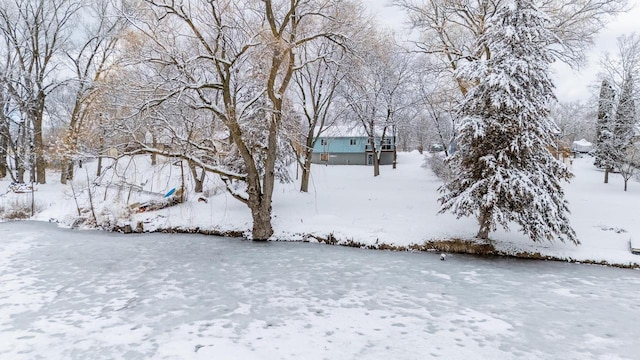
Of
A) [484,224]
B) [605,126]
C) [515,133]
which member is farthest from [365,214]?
[605,126]

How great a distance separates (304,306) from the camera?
24.6 ft

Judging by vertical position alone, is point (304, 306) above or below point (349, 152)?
below

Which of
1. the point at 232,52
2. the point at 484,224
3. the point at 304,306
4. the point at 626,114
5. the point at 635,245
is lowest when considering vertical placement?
the point at 304,306

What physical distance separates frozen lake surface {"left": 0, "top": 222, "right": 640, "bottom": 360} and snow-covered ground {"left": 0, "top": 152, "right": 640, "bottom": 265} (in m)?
1.09

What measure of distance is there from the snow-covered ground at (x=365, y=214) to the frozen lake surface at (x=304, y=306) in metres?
1.09

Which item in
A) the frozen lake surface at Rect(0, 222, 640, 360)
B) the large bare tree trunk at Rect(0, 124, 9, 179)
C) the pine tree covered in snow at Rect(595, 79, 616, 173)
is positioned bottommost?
the frozen lake surface at Rect(0, 222, 640, 360)

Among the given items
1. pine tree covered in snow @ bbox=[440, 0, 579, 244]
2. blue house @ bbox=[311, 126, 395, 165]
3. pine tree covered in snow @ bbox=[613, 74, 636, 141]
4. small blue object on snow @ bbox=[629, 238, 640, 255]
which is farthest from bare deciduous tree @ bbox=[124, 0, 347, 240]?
blue house @ bbox=[311, 126, 395, 165]

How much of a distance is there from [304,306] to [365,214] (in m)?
8.08

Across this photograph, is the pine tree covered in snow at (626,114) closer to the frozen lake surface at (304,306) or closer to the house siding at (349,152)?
the house siding at (349,152)

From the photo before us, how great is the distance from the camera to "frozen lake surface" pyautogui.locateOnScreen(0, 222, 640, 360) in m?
5.75

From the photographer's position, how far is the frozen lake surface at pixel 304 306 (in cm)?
575

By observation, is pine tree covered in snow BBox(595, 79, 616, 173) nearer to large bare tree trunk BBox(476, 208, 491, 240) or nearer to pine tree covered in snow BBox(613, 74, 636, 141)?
pine tree covered in snow BBox(613, 74, 636, 141)

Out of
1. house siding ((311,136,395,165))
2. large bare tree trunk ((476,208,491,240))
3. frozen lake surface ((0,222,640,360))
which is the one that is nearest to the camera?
frozen lake surface ((0,222,640,360))

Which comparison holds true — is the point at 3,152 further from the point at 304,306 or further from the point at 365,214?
the point at 304,306
